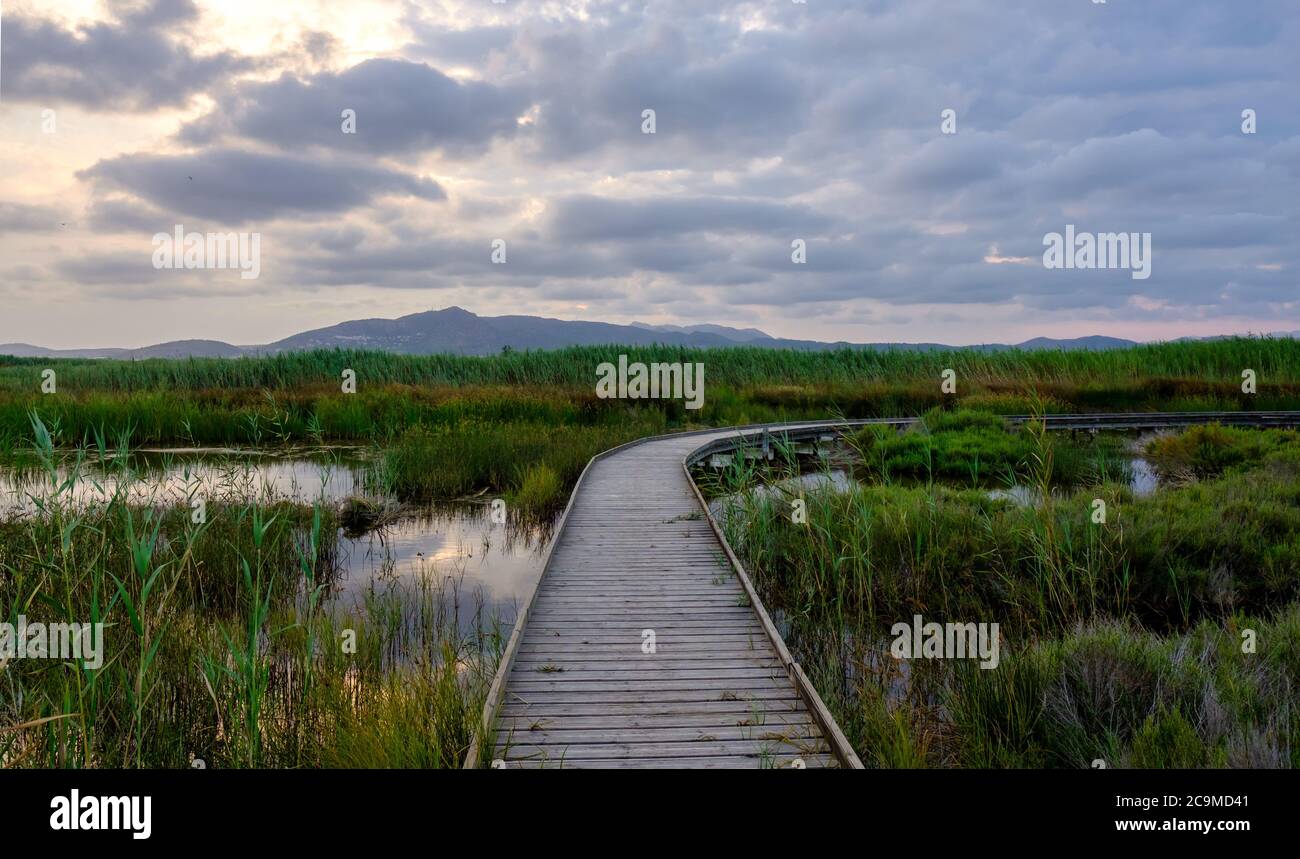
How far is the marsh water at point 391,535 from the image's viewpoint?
6945 millimetres

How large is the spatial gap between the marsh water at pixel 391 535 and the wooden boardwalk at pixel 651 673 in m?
0.71

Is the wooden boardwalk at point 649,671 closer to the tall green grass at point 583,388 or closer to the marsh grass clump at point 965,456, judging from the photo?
the marsh grass clump at point 965,456

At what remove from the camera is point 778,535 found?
799 cm

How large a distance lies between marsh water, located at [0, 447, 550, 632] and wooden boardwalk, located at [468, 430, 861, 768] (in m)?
0.71

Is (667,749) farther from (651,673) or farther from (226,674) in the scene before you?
(226,674)

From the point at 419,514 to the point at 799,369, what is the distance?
60.8ft

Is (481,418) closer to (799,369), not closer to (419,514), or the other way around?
(419,514)

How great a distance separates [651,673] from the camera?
4633 millimetres

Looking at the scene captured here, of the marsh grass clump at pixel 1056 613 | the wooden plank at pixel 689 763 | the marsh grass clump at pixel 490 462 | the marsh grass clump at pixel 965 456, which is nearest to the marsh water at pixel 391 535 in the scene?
the marsh grass clump at pixel 490 462

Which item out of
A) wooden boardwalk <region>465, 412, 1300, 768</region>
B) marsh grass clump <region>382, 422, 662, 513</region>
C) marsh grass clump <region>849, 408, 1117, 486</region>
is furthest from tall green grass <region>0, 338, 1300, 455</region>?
wooden boardwalk <region>465, 412, 1300, 768</region>

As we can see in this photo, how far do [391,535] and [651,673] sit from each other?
5584 millimetres

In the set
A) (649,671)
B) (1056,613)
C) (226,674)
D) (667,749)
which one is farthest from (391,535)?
(1056,613)
